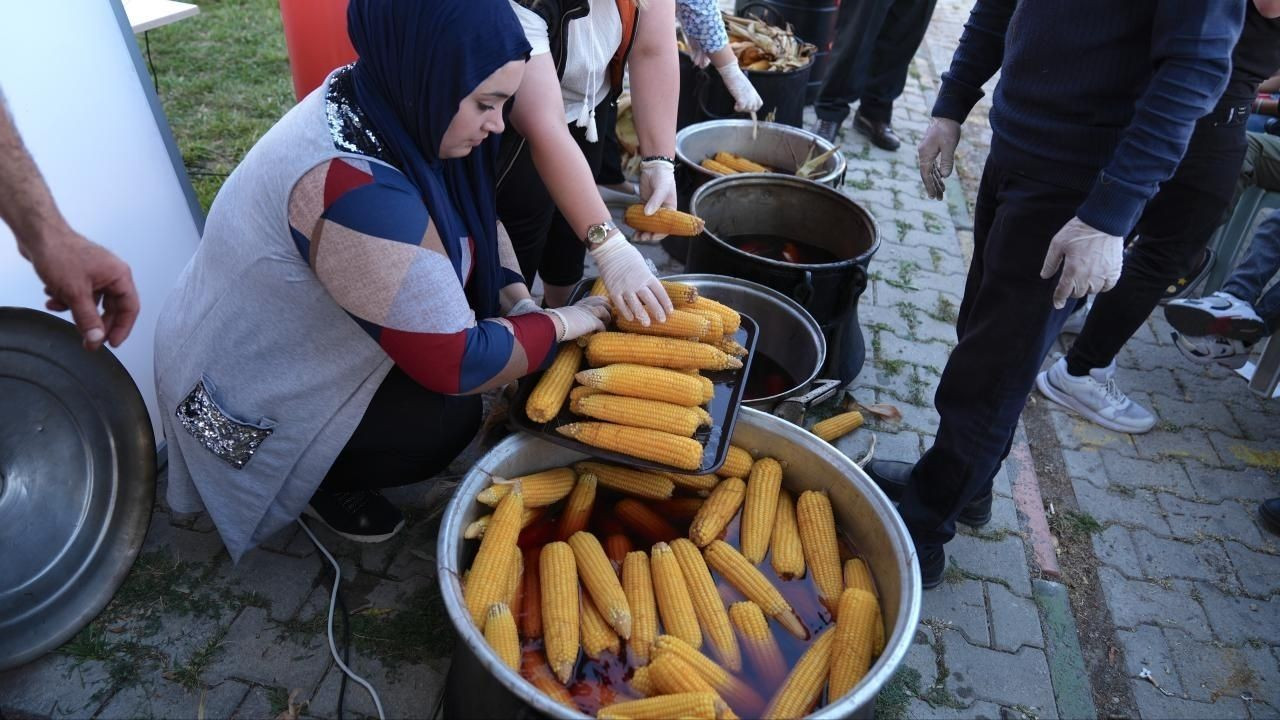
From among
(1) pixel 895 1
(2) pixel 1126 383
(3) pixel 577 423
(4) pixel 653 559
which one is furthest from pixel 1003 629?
(1) pixel 895 1

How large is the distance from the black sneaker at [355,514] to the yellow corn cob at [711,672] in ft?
4.43

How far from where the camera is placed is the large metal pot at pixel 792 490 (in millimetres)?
1825

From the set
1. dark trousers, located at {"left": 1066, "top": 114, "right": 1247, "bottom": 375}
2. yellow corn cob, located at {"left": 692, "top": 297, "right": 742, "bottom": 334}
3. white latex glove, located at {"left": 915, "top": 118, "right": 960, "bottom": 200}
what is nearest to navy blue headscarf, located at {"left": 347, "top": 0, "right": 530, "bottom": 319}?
yellow corn cob, located at {"left": 692, "top": 297, "right": 742, "bottom": 334}

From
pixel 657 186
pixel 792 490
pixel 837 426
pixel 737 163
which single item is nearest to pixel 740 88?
pixel 737 163

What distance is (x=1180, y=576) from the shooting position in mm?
3424

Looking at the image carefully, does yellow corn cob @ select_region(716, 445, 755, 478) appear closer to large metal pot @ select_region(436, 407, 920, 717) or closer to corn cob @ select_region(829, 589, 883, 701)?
large metal pot @ select_region(436, 407, 920, 717)

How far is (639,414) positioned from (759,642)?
0.76 meters

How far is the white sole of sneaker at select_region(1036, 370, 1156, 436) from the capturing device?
4.21 metres

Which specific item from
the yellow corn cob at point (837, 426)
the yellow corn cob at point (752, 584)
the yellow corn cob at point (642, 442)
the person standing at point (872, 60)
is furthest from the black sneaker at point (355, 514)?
the person standing at point (872, 60)

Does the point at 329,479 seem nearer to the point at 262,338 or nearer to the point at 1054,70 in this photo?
the point at 262,338

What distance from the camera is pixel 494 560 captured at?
2.23m

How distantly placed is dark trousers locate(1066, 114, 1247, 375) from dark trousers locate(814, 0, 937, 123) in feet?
11.0

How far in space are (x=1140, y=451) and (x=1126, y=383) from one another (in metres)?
→ 0.65

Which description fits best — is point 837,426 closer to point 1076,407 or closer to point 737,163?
point 1076,407
